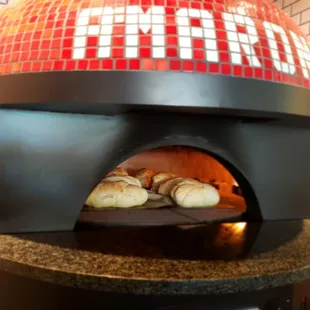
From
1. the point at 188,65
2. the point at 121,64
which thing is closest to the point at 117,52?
the point at 121,64

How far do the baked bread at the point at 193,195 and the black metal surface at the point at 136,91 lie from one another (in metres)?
0.37

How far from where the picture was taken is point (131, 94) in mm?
694

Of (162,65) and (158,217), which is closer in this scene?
(162,65)

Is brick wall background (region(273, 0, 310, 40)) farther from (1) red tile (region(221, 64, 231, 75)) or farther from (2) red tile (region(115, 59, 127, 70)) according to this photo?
(2) red tile (region(115, 59, 127, 70))

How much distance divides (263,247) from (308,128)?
0.42m

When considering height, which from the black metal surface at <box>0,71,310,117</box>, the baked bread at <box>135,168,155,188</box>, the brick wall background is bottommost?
the baked bread at <box>135,168,155,188</box>

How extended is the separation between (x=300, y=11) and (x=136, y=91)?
1330 mm

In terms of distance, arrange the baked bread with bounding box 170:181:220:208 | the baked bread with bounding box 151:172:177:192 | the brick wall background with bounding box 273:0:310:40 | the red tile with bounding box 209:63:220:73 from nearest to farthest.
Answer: the red tile with bounding box 209:63:220:73 < the baked bread with bounding box 170:181:220:208 < the baked bread with bounding box 151:172:177:192 < the brick wall background with bounding box 273:0:310:40

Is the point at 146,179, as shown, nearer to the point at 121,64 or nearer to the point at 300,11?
the point at 121,64

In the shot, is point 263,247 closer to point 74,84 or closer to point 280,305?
point 280,305

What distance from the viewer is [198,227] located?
0.96 meters

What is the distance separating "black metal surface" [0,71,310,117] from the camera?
695 millimetres

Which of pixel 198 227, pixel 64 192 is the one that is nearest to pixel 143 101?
pixel 64 192

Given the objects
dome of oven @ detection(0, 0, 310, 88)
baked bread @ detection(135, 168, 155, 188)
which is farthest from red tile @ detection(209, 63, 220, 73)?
baked bread @ detection(135, 168, 155, 188)
